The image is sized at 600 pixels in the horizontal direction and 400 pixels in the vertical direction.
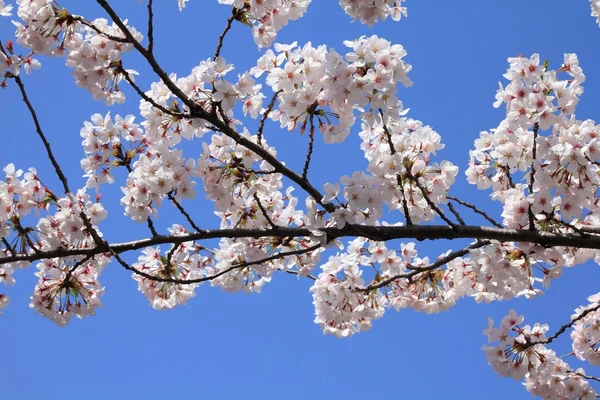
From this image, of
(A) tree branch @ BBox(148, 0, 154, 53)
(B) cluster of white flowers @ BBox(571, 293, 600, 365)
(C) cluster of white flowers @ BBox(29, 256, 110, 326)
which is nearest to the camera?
(A) tree branch @ BBox(148, 0, 154, 53)

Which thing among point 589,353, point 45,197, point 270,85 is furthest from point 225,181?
point 589,353

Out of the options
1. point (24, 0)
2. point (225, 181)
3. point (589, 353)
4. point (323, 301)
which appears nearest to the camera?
point (24, 0)

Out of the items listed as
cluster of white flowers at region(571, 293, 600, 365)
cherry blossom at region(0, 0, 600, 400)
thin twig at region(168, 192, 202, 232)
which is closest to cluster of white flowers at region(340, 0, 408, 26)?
cherry blossom at region(0, 0, 600, 400)

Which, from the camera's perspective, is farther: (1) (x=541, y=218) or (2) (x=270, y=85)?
(1) (x=541, y=218)

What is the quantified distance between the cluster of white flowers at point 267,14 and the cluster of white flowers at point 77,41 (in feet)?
3.41

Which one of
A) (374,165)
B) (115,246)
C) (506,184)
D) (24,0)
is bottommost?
(115,246)

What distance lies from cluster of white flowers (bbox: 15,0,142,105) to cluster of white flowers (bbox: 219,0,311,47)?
1038mm

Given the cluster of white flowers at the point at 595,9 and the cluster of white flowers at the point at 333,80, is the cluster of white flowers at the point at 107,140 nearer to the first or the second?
the cluster of white flowers at the point at 333,80

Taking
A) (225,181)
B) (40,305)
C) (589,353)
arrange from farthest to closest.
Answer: (589,353) → (40,305) → (225,181)

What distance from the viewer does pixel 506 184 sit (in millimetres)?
7020

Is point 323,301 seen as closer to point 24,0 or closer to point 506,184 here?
point 506,184

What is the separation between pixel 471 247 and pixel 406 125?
4.47 feet

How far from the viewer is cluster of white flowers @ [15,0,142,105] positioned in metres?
5.67

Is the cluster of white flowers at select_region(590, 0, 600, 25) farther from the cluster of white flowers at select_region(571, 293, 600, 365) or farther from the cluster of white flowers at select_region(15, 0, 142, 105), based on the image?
the cluster of white flowers at select_region(15, 0, 142, 105)
